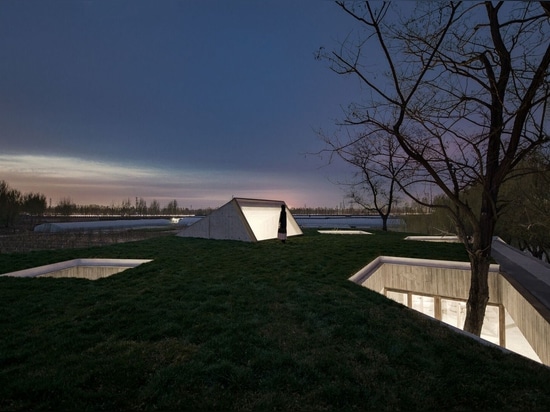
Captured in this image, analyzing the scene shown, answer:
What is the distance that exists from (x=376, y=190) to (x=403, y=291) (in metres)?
16.0

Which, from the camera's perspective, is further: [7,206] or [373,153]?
[7,206]

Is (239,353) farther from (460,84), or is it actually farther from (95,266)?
(95,266)

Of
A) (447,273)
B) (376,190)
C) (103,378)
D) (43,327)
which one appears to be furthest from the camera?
(376,190)

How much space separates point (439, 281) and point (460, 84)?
218 inches

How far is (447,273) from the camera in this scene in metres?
8.06

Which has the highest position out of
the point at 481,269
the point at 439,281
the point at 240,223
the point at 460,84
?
the point at 460,84

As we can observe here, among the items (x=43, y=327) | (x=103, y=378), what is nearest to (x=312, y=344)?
(x=103, y=378)

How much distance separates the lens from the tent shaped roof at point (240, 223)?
13.7m

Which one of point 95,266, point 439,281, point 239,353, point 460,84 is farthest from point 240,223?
point 239,353

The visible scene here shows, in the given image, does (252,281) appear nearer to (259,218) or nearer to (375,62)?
(375,62)

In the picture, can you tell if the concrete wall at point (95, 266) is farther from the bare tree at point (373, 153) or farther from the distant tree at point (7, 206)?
the distant tree at point (7, 206)

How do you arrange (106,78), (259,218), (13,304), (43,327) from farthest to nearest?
(259,218) → (106,78) → (13,304) → (43,327)

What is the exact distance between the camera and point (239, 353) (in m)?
3.18

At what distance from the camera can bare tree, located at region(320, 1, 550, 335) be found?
4.10 m
